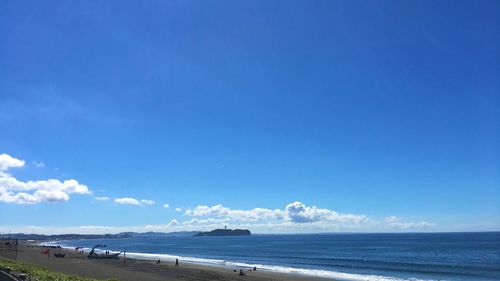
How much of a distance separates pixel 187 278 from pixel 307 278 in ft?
40.6

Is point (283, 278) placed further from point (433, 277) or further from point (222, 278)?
point (433, 277)

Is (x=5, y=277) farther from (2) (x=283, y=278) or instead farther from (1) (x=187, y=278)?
(2) (x=283, y=278)

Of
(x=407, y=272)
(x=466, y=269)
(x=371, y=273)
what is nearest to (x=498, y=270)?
(x=466, y=269)

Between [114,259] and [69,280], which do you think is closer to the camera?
[69,280]

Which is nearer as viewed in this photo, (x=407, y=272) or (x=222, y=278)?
(x=222, y=278)

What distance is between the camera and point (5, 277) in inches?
851

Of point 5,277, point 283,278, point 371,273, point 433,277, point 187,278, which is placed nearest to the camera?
point 5,277

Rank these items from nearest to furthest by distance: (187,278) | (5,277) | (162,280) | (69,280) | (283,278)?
(5,277) < (69,280) < (162,280) < (187,278) < (283,278)

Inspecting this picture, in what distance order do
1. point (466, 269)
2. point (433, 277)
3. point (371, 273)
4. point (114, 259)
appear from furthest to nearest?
1. point (114, 259)
2. point (466, 269)
3. point (371, 273)
4. point (433, 277)

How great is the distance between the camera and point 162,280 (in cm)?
4053

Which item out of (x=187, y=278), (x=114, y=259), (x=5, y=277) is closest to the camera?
(x=5, y=277)

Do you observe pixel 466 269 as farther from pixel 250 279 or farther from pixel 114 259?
pixel 114 259

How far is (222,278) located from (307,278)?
910 centimetres

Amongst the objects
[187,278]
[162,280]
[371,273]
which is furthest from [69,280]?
[371,273]
